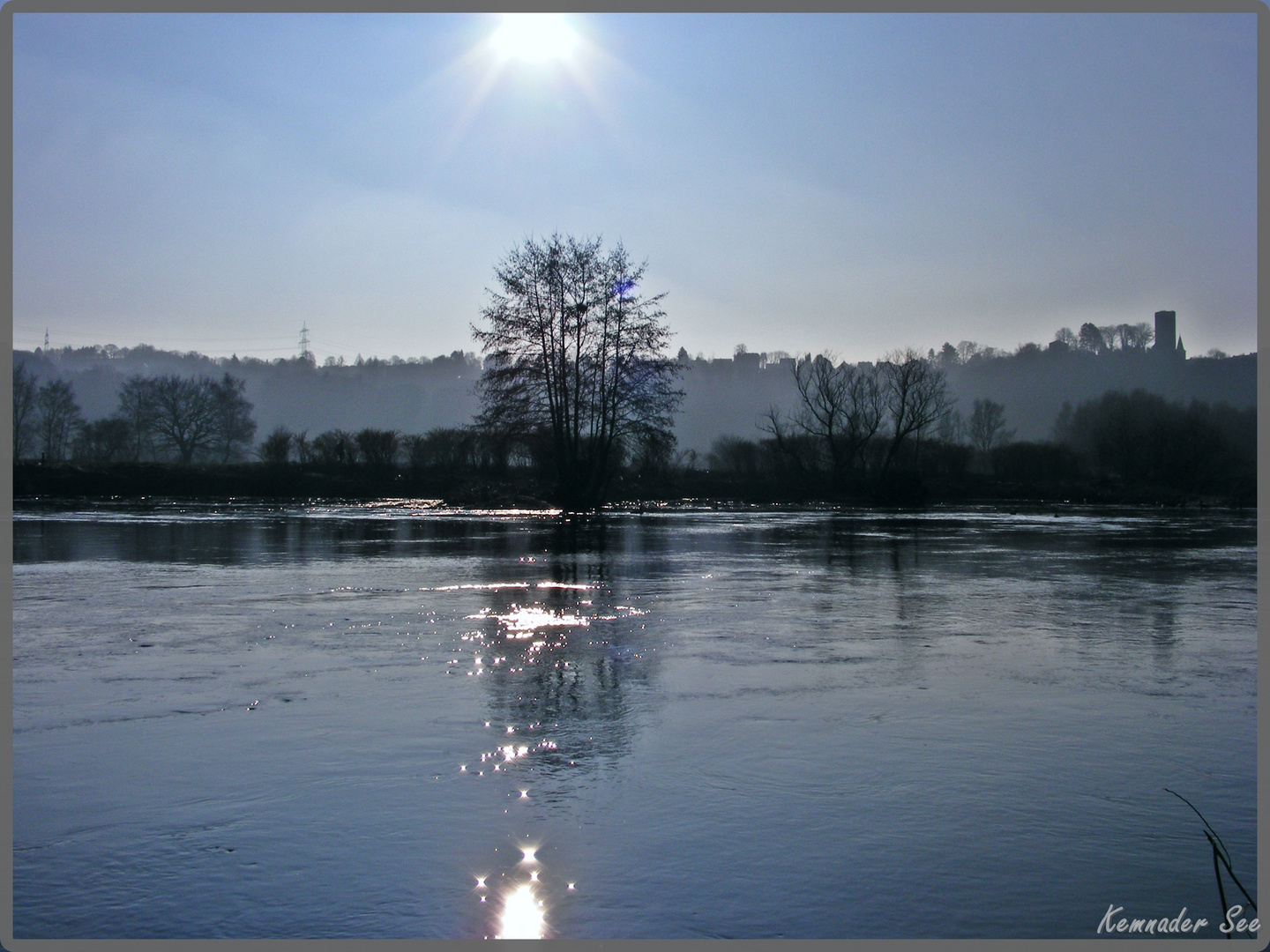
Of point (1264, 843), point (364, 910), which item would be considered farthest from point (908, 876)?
point (364, 910)

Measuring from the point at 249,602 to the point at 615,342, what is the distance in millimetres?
27167

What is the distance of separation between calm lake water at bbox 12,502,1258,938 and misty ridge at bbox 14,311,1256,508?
25.9 meters

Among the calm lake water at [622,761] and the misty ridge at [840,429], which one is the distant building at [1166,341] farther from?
the calm lake water at [622,761]

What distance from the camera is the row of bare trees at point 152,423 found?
270 feet

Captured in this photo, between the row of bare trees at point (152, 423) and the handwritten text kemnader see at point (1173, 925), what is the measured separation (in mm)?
82539

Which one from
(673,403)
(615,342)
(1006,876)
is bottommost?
(1006,876)

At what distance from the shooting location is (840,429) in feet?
173

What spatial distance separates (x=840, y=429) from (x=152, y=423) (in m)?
62.7

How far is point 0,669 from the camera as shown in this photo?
21.3ft

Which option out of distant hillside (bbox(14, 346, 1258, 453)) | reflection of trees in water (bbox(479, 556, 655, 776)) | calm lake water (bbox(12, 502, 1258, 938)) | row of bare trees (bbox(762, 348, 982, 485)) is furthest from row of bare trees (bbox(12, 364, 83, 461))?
calm lake water (bbox(12, 502, 1258, 938))

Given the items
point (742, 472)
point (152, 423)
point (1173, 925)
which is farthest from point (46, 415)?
point (1173, 925)

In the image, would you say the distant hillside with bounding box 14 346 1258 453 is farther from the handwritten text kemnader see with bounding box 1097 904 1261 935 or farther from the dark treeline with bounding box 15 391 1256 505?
the handwritten text kemnader see with bounding box 1097 904 1261 935

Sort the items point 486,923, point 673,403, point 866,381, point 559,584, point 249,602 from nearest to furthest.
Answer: point 486,923, point 249,602, point 559,584, point 673,403, point 866,381

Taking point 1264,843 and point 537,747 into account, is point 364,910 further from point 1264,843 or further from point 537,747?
point 1264,843
